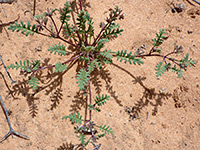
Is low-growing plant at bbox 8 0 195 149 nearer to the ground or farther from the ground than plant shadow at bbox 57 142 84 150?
farther from the ground

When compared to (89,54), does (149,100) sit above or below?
below

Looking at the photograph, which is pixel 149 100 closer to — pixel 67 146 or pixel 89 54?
pixel 89 54

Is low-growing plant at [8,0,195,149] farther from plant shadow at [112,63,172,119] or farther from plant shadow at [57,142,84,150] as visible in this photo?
plant shadow at [112,63,172,119]

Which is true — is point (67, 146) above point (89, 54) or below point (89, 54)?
below

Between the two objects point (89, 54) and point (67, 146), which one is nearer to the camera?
point (67, 146)

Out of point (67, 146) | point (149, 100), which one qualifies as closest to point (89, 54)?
point (149, 100)

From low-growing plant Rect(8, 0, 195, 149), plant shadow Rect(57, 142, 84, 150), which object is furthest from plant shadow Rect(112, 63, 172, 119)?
plant shadow Rect(57, 142, 84, 150)

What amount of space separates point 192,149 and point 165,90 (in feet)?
3.38

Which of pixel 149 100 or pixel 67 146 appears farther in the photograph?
pixel 149 100

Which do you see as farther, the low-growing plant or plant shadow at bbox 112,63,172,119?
plant shadow at bbox 112,63,172,119

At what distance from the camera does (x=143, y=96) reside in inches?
120

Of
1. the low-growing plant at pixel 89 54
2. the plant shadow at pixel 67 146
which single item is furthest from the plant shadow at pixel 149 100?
the plant shadow at pixel 67 146

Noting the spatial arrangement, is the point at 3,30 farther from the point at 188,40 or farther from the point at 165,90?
the point at 188,40

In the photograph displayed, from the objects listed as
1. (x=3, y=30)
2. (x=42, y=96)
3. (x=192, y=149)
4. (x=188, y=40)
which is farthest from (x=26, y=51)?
(x=192, y=149)
